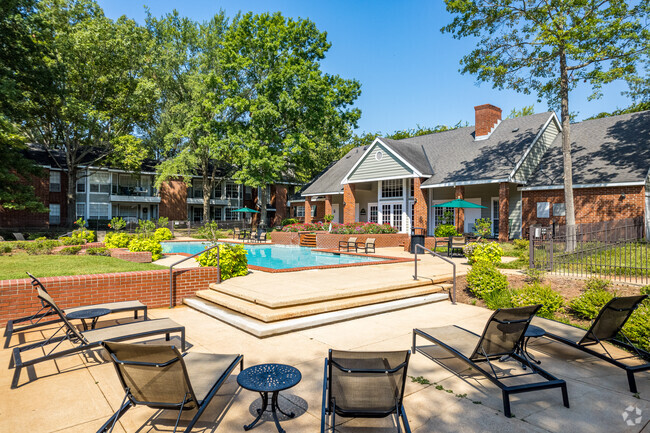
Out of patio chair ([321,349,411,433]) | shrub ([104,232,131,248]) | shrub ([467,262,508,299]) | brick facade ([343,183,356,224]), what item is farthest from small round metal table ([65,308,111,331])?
brick facade ([343,183,356,224])

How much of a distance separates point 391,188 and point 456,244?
9.43m

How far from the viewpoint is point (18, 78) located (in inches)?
950

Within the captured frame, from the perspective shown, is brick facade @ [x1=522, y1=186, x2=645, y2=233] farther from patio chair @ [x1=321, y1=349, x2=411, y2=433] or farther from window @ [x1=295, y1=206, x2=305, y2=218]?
window @ [x1=295, y1=206, x2=305, y2=218]

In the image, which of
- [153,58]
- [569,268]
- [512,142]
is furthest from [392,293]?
[153,58]

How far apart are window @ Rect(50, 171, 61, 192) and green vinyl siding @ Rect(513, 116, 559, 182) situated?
4116cm

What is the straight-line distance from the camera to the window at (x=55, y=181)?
35938 millimetres

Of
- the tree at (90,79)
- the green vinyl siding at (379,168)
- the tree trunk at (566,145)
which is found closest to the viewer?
the tree trunk at (566,145)

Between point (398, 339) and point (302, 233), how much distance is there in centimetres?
1965

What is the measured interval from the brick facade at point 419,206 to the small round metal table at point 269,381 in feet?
67.7

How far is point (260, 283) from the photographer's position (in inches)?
344

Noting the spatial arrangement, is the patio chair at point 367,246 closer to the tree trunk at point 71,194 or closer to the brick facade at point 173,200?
the tree trunk at point 71,194

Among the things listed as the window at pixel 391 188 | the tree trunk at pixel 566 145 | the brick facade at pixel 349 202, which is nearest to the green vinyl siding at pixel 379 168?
the brick facade at pixel 349 202

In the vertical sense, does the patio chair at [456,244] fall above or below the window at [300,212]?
below

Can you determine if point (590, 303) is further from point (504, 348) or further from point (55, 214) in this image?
point (55, 214)
